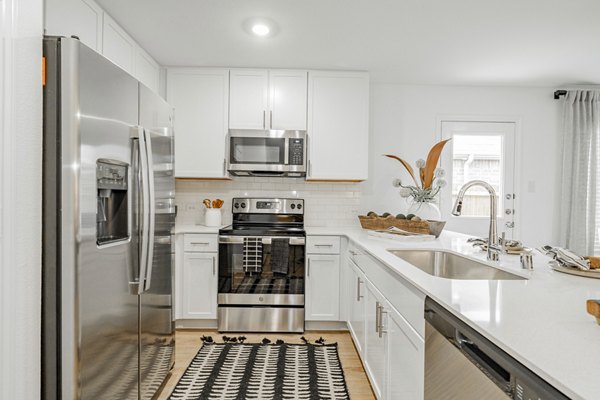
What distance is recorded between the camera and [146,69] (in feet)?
10.8

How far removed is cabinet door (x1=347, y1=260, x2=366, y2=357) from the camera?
2.58 m

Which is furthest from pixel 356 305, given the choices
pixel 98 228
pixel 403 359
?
pixel 98 228

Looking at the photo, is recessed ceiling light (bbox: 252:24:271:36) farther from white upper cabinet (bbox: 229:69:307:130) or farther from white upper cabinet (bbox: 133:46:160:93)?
white upper cabinet (bbox: 133:46:160:93)

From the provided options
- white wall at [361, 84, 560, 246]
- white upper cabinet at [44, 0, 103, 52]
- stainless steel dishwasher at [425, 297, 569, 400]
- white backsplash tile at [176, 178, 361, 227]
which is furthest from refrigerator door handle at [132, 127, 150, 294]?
white wall at [361, 84, 560, 246]

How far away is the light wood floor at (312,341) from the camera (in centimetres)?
240

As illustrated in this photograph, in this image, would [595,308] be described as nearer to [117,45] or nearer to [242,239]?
[242,239]

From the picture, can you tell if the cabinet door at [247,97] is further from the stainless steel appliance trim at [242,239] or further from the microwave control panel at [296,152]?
the stainless steel appliance trim at [242,239]

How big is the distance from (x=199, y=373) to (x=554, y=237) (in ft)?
12.5

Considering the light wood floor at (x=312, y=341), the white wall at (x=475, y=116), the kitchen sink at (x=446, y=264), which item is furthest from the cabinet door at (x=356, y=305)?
the white wall at (x=475, y=116)

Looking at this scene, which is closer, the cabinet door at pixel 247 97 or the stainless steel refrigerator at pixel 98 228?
the stainless steel refrigerator at pixel 98 228

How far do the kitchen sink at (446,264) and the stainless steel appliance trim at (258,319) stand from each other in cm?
133

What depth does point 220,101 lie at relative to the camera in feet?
11.8

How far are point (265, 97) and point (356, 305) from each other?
2.01 m

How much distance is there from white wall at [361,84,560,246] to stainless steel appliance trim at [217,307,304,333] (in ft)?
4.62
